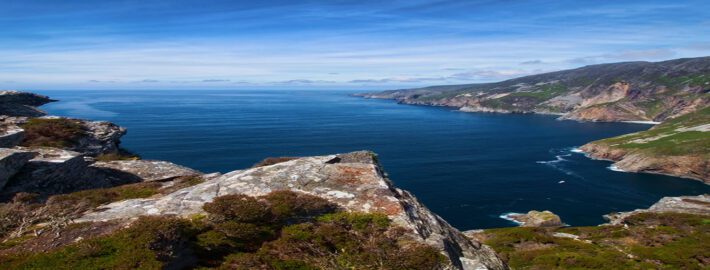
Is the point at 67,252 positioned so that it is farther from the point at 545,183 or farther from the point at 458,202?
the point at 545,183

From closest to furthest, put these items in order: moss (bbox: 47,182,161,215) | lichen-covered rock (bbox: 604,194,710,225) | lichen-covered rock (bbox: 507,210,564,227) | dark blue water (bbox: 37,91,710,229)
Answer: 1. moss (bbox: 47,182,161,215)
2. lichen-covered rock (bbox: 604,194,710,225)
3. lichen-covered rock (bbox: 507,210,564,227)
4. dark blue water (bbox: 37,91,710,229)

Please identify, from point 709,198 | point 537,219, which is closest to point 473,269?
point 537,219

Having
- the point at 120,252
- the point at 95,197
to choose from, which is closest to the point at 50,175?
the point at 95,197

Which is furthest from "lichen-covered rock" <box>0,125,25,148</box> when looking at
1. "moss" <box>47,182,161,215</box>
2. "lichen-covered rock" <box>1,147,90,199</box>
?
"moss" <box>47,182,161,215</box>

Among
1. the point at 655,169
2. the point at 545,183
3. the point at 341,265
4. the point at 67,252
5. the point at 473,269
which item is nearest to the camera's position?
the point at 67,252

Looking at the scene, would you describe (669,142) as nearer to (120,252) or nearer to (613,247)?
(613,247)

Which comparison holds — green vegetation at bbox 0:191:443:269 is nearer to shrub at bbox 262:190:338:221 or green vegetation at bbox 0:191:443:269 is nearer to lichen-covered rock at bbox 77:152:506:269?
shrub at bbox 262:190:338:221
